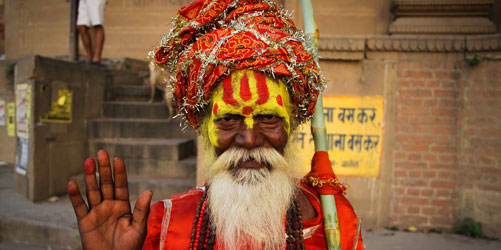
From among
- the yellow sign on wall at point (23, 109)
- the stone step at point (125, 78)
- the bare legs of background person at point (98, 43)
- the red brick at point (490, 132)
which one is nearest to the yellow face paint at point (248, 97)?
the red brick at point (490, 132)

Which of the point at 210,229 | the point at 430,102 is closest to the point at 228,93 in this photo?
the point at 210,229

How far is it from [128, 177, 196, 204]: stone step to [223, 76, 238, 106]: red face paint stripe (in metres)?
3.40

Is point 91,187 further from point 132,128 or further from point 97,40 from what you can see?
point 97,40

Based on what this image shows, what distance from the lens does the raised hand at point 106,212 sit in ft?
4.27

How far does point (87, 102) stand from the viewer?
5.44m

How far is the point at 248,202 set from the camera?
1.40 m

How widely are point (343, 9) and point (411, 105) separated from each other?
343 centimetres

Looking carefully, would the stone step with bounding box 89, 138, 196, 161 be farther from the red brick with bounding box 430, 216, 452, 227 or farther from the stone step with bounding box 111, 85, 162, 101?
the red brick with bounding box 430, 216, 452, 227

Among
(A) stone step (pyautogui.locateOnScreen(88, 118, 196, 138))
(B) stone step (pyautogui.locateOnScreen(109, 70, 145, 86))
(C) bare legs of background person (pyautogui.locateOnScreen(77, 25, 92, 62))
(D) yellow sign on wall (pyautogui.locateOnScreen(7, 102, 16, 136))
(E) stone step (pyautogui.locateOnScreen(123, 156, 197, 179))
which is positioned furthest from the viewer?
(D) yellow sign on wall (pyautogui.locateOnScreen(7, 102, 16, 136))

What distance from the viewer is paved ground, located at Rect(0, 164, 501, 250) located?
3715 mm

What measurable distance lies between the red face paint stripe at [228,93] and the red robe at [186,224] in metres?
0.50

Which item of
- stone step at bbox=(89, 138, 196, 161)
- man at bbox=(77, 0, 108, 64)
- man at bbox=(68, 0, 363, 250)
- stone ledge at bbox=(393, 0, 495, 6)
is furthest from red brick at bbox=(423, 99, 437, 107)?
man at bbox=(77, 0, 108, 64)

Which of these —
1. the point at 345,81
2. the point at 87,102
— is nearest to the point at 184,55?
the point at 345,81

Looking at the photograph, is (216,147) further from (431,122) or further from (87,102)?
(87,102)
